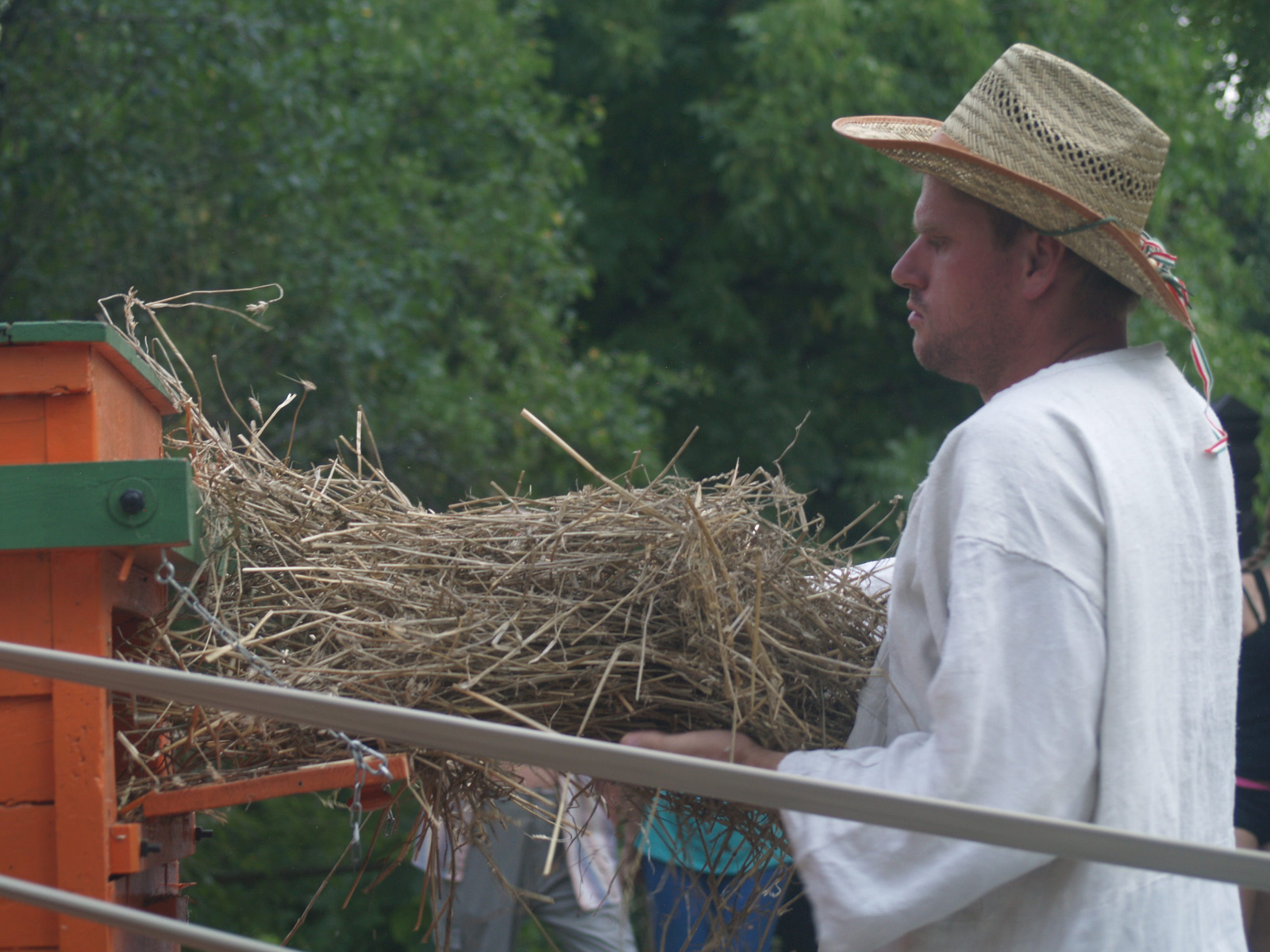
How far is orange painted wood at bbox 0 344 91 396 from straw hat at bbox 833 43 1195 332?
115cm

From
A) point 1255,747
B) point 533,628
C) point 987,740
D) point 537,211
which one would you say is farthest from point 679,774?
point 537,211

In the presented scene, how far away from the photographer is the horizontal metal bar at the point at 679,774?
100 cm

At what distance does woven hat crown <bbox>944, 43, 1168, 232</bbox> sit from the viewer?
160 centimetres

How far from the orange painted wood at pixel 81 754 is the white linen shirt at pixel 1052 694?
0.91m

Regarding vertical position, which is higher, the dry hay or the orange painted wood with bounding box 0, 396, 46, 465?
the orange painted wood with bounding box 0, 396, 46, 465

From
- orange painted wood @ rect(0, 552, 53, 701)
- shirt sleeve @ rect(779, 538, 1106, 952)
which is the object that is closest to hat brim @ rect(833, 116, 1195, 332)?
shirt sleeve @ rect(779, 538, 1106, 952)

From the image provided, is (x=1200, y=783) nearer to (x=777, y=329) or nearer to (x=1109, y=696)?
(x=1109, y=696)

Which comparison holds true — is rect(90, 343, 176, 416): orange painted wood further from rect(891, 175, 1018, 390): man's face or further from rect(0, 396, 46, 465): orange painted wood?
rect(891, 175, 1018, 390): man's face

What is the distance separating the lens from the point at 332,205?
603cm

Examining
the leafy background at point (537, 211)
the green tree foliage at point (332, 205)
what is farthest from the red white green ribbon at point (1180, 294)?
the green tree foliage at point (332, 205)

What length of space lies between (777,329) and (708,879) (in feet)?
28.3

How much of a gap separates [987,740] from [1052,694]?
9 centimetres

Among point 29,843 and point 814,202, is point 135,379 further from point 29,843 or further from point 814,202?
point 814,202

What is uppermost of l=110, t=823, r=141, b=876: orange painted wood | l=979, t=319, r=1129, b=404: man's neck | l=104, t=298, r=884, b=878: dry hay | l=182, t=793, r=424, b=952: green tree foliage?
l=979, t=319, r=1129, b=404: man's neck
